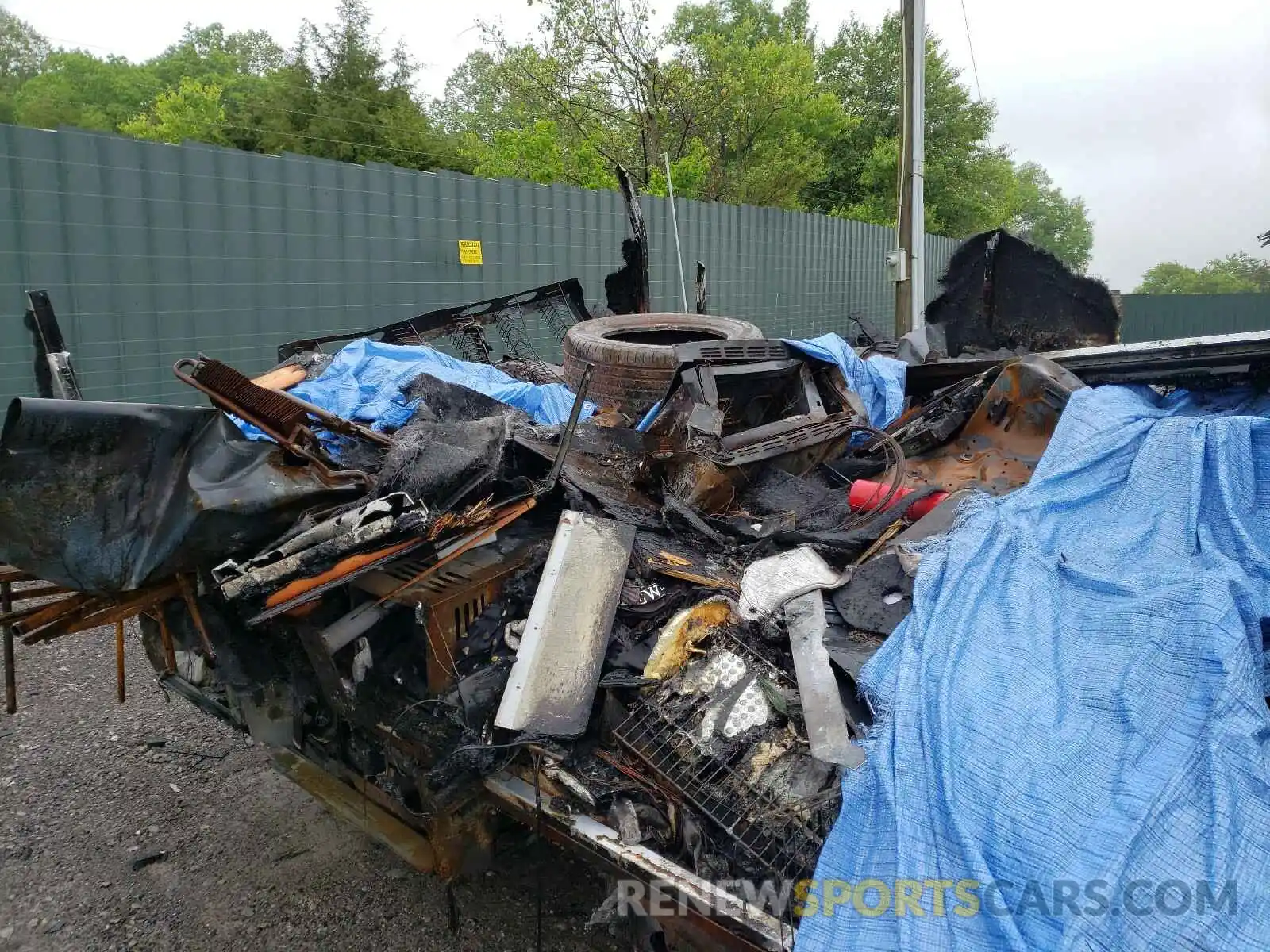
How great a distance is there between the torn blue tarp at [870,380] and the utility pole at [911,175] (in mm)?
5780

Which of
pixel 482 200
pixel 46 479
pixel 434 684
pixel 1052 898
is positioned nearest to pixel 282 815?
pixel 434 684

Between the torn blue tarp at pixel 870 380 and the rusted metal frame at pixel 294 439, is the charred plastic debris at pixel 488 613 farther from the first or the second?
the torn blue tarp at pixel 870 380

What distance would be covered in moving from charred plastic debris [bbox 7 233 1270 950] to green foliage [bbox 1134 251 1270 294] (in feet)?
226

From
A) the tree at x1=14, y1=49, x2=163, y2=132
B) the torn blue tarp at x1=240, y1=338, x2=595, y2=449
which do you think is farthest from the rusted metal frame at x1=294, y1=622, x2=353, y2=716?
the tree at x1=14, y1=49, x2=163, y2=132

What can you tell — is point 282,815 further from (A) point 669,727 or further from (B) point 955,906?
(B) point 955,906

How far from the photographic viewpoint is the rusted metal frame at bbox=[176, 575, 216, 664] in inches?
86.9

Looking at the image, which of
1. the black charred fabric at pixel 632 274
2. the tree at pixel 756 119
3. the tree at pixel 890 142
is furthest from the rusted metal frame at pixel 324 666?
the tree at pixel 890 142

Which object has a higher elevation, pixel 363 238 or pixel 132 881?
pixel 363 238

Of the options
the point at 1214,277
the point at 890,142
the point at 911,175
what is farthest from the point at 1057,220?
the point at 911,175

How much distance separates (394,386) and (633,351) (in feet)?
4.11

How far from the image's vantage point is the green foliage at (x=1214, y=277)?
210 ft

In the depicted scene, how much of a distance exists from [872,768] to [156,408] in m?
2.00

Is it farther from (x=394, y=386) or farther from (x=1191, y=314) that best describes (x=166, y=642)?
(x=1191, y=314)

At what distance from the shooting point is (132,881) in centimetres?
263
